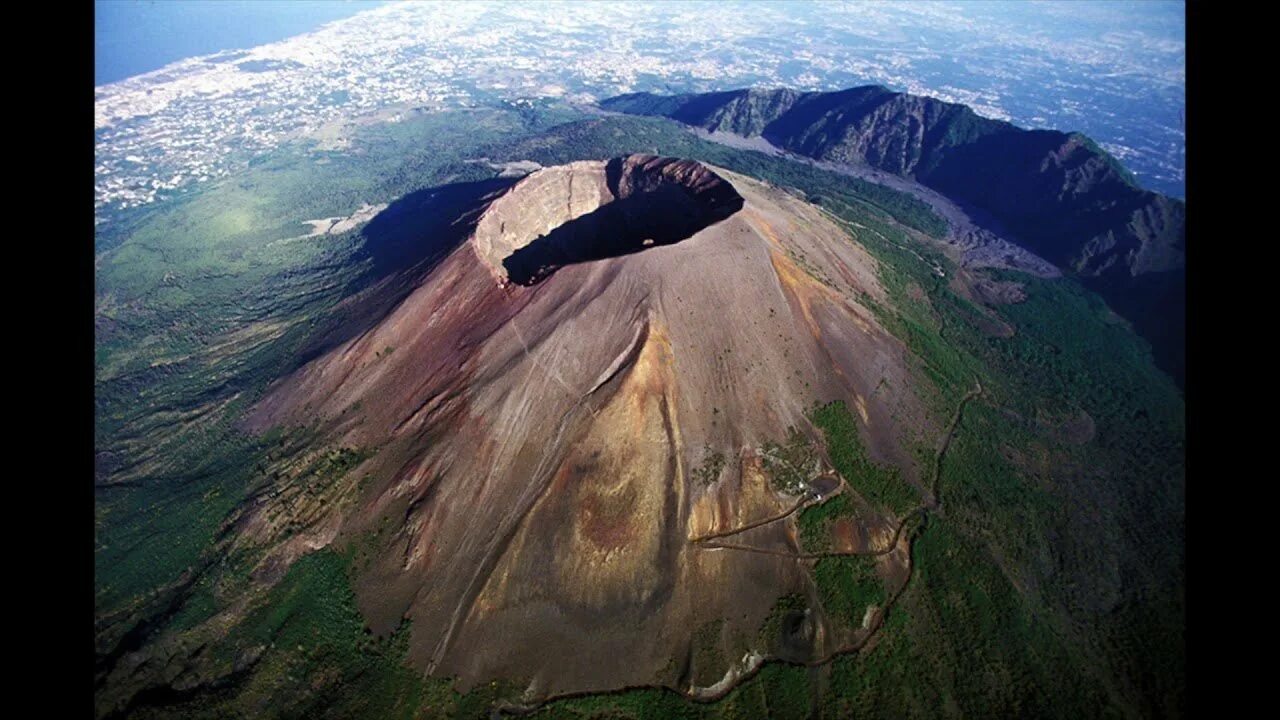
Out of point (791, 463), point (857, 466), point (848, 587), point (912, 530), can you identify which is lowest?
point (848, 587)

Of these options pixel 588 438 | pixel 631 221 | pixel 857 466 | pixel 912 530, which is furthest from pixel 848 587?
pixel 631 221

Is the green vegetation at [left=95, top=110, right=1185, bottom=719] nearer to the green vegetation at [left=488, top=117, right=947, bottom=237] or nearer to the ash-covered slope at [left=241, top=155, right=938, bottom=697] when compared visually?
the ash-covered slope at [left=241, top=155, right=938, bottom=697]

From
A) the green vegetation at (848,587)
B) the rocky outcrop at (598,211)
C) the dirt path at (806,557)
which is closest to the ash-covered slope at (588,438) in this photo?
the dirt path at (806,557)

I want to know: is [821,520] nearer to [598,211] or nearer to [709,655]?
[709,655]

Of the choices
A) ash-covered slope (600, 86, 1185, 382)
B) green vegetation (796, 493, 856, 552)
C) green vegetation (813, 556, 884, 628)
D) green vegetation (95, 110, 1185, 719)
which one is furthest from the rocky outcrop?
ash-covered slope (600, 86, 1185, 382)

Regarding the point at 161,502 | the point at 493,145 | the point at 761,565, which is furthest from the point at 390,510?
the point at 493,145

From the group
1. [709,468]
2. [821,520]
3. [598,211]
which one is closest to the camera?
[821,520]
